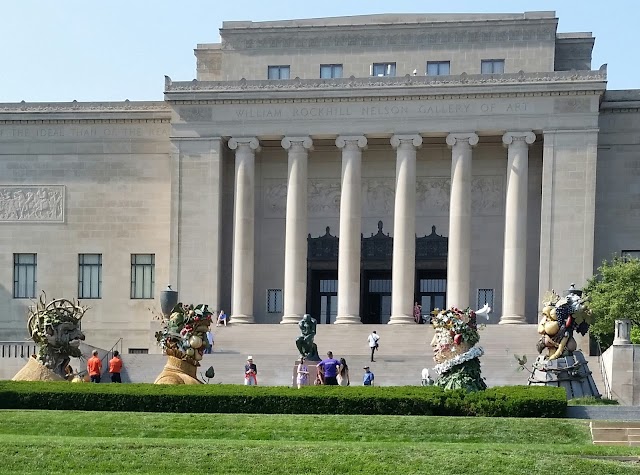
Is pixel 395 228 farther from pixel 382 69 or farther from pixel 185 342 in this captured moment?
pixel 185 342

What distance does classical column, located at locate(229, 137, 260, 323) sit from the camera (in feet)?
202

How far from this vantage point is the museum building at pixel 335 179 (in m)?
60.0

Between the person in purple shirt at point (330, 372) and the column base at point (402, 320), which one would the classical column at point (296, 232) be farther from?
the person in purple shirt at point (330, 372)

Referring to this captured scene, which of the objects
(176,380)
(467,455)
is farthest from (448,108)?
(467,455)

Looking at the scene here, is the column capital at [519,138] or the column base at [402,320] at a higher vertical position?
the column capital at [519,138]

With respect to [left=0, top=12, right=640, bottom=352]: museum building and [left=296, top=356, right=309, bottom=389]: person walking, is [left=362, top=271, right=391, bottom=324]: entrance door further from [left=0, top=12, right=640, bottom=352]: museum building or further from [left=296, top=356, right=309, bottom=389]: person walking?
[left=296, top=356, right=309, bottom=389]: person walking

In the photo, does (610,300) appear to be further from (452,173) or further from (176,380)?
(176,380)

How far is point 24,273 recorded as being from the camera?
65.3 meters

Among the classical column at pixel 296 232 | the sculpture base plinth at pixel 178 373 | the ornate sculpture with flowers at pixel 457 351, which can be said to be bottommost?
the sculpture base plinth at pixel 178 373

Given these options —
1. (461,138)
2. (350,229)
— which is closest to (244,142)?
(350,229)

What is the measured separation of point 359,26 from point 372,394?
1408 inches

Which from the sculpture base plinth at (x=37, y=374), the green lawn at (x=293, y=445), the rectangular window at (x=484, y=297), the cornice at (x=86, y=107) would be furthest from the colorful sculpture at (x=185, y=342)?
the cornice at (x=86, y=107)

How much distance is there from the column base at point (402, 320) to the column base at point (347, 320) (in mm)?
1588

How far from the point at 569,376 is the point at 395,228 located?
24.0 metres
